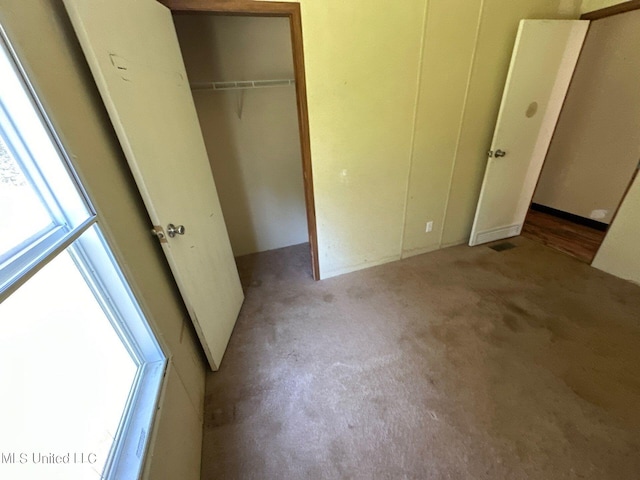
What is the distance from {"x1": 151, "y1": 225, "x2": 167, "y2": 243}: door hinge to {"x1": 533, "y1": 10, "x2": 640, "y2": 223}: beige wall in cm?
348

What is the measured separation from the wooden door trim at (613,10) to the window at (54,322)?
336 cm

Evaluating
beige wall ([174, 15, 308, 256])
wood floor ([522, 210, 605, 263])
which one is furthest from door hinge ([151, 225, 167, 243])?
wood floor ([522, 210, 605, 263])

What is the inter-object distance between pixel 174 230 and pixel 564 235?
12.0ft

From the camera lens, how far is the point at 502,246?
2.71m

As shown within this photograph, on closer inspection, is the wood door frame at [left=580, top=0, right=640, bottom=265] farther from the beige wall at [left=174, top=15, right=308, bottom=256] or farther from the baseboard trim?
the beige wall at [left=174, top=15, right=308, bottom=256]

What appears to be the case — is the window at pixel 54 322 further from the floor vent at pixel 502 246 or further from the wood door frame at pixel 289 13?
the floor vent at pixel 502 246

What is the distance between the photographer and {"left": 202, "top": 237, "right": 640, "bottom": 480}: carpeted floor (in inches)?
46.3

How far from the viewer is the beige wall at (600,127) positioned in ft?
8.27

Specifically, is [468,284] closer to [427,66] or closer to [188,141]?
[427,66]

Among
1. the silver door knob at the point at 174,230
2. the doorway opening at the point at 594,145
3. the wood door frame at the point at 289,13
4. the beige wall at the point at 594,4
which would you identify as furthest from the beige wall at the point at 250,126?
the doorway opening at the point at 594,145

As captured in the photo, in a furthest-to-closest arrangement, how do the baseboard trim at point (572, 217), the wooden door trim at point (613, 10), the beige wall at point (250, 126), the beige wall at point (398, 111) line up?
1. the baseboard trim at point (572, 217)
2. the beige wall at point (250, 126)
3. the wooden door trim at point (613, 10)
4. the beige wall at point (398, 111)

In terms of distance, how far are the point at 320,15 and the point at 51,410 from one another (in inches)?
82.7

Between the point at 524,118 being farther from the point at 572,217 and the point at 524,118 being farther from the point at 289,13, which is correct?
the point at 289,13

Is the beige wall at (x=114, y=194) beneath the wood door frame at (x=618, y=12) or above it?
beneath
